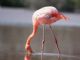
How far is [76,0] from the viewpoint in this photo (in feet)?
53.4

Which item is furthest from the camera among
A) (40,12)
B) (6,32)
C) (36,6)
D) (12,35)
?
(36,6)

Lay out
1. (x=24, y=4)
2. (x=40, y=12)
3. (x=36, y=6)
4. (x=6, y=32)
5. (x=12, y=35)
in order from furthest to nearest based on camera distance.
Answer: (x=24, y=4) → (x=36, y=6) → (x=6, y=32) → (x=12, y=35) → (x=40, y=12)

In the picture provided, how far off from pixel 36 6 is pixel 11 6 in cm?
247

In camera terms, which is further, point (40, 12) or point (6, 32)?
point (6, 32)

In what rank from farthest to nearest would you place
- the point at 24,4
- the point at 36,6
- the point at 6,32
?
the point at 24,4 < the point at 36,6 < the point at 6,32

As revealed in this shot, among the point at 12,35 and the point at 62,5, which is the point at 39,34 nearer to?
the point at 12,35

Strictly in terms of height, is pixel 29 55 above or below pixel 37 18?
below

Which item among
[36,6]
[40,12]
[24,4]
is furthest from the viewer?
[24,4]

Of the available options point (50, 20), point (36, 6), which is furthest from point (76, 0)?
point (50, 20)

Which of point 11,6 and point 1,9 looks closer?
point 1,9

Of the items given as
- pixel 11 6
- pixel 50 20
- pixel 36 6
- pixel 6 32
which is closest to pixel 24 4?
pixel 11 6

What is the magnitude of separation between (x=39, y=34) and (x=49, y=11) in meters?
6.64

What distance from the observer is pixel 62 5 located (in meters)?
16.2

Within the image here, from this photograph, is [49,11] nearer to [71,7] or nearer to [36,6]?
[36,6]
